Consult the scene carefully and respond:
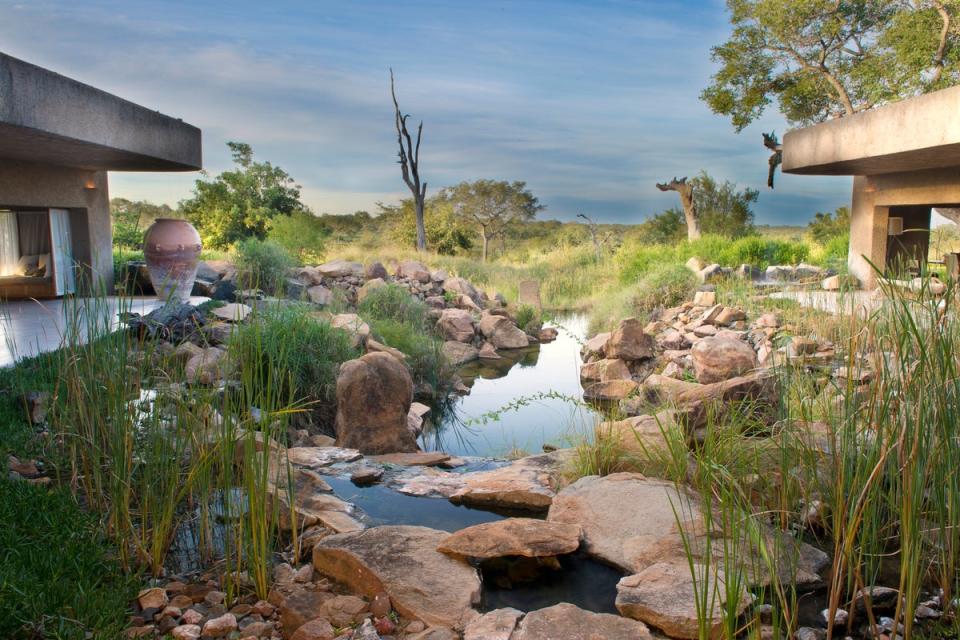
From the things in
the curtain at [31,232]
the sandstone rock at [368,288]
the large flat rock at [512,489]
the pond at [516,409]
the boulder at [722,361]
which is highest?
the curtain at [31,232]

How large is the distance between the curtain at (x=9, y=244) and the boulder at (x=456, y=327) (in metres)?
5.22

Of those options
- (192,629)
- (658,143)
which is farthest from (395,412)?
(658,143)

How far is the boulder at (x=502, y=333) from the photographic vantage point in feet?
33.1

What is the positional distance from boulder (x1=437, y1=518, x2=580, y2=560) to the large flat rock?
0.69 meters

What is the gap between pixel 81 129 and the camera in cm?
539

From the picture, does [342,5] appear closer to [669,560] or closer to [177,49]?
Result: [177,49]

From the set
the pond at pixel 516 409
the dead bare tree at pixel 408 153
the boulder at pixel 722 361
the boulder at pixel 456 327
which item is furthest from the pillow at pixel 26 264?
the dead bare tree at pixel 408 153

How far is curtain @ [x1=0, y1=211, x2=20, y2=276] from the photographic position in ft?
27.8

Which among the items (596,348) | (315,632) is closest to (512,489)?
(315,632)

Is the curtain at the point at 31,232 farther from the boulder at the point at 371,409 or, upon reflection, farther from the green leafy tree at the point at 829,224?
the green leafy tree at the point at 829,224

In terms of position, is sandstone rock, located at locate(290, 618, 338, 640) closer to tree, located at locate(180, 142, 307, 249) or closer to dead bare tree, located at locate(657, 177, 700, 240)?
dead bare tree, located at locate(657, 177, 700, 240)

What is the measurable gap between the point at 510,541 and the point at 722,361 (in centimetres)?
427

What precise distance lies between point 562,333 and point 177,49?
7.29m

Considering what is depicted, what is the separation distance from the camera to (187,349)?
5117mm
